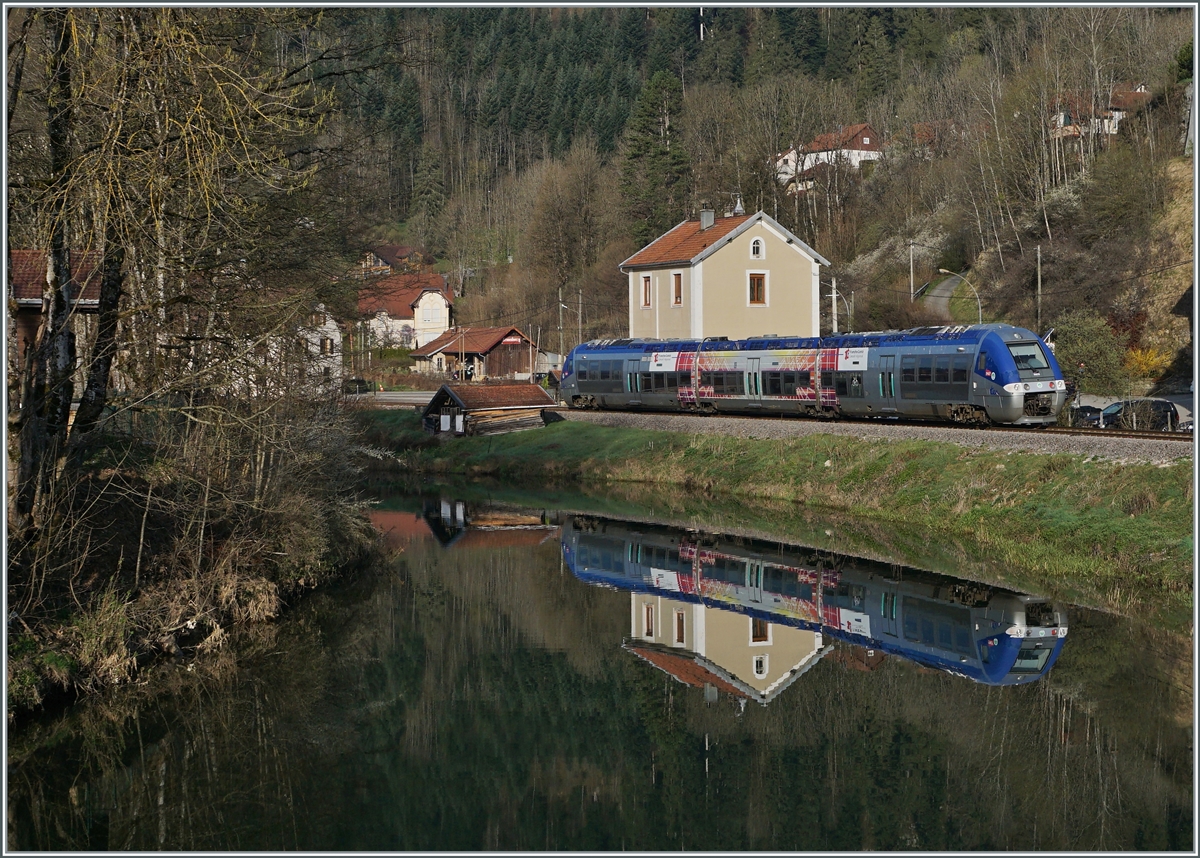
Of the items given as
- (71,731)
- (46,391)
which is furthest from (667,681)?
(46,391)

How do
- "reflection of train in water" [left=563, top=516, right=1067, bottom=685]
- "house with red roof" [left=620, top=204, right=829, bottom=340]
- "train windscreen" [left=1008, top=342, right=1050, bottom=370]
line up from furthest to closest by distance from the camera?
"house with red roof" [left=620, top=204, right=829, bottom=340] < "train windscreen" [left=1008, top=342, right=1050, bottom=370] < "reflection of train in water" [left=563, top=516, right=1067, bottom=685]

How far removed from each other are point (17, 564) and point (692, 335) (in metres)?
36.9

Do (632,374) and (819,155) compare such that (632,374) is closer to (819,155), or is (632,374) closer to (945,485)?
(945,485)

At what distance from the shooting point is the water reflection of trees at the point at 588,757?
12.7 metres

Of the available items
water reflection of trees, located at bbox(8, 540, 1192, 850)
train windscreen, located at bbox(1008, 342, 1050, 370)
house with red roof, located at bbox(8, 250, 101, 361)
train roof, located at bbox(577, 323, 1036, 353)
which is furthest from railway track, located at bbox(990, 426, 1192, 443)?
house with red roof, located at bbox(8, 250, 101, 361)

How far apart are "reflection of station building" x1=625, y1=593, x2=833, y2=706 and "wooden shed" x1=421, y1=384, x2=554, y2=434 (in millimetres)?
23289

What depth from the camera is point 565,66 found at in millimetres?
126625

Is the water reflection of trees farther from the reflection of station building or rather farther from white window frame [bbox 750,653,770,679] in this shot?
white window frame [bbox 750,653,770,679]

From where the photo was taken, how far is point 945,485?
1138 inches

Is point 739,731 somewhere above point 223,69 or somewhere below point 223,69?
below

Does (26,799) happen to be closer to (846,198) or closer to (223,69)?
(223,69)

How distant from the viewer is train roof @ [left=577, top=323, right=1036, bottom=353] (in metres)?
30.8

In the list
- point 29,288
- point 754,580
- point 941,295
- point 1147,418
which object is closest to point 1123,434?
point 1147,418

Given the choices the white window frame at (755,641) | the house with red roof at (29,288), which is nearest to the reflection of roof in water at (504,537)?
the white window frame at (755,641)
